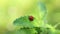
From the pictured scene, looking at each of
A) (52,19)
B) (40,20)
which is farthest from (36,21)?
(52,19)

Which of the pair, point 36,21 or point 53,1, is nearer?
point 36,21

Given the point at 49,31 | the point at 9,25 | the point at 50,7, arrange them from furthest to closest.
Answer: the point at 50,7 < the point at 9,25 < the point at 49,31

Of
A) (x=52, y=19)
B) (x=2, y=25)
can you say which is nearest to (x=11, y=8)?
(x=2, y=25)

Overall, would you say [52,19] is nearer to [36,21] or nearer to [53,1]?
[53,1]

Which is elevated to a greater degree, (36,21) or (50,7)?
(50,7)

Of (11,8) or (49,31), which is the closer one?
(49,31)

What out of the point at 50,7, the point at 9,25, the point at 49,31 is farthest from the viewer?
the point at 50,7

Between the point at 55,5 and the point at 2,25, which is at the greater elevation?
the point at 55,5

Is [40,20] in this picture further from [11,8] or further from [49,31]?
[11,8]
